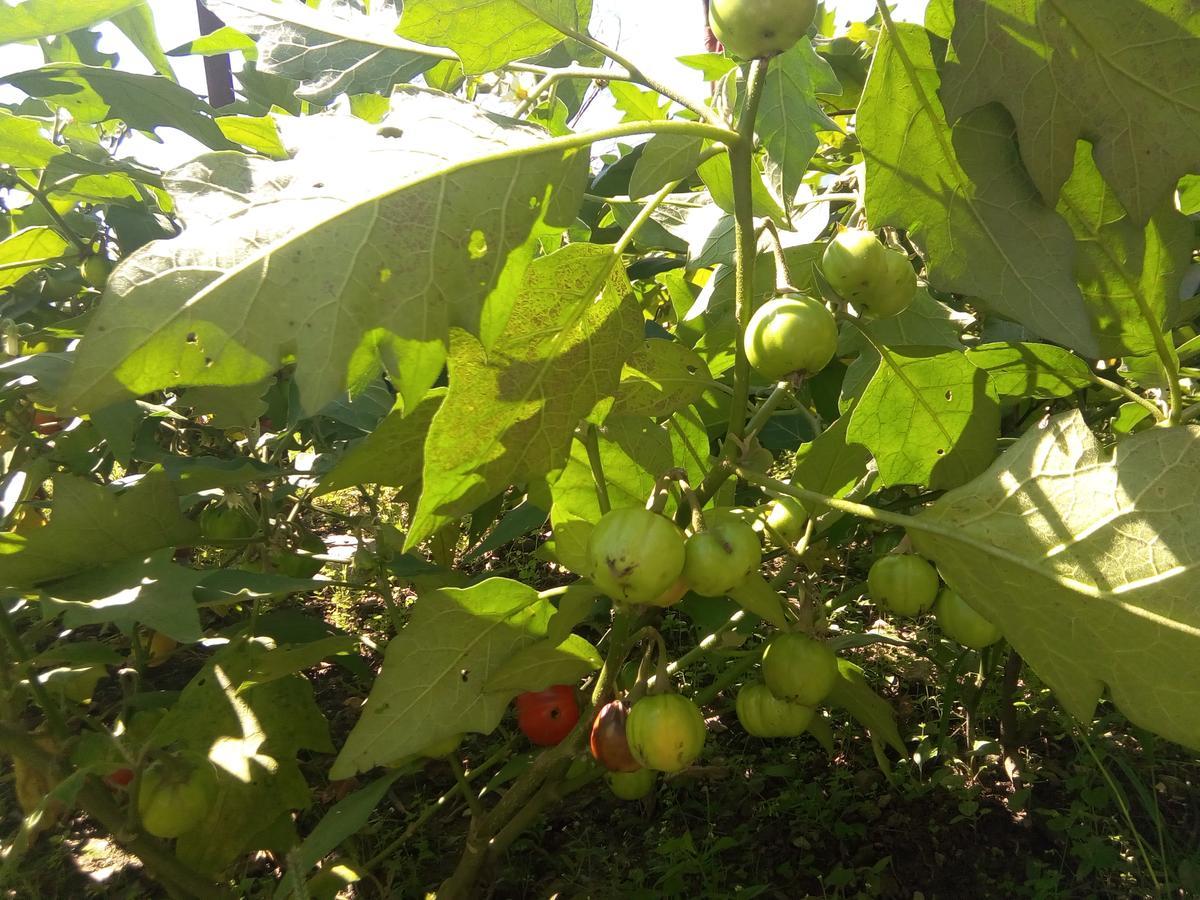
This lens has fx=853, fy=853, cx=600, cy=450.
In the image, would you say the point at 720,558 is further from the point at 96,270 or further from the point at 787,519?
the point at 96,270

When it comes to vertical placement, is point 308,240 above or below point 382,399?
above

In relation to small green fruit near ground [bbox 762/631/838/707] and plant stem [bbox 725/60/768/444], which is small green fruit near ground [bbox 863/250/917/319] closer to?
plant stem [bbox 725/60/768/444]

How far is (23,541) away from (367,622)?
1.86 m

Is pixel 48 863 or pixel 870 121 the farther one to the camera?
pixel 48 863

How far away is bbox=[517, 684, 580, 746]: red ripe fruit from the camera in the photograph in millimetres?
1332

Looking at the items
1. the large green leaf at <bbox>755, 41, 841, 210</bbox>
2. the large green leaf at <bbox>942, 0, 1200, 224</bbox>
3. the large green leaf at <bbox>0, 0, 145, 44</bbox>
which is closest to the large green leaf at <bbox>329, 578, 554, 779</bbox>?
the large green leaf at <bbox>755, 41, 841, 210</bbox>

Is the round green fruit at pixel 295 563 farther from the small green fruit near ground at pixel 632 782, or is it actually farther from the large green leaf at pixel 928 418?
the large green leaf at pixel 928 418

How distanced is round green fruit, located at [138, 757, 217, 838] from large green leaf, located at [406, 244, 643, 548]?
0.69m

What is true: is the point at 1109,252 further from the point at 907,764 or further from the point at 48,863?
the point at 48,863

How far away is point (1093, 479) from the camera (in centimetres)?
83

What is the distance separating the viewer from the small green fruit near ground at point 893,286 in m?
0.87

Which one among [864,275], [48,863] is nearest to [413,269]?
[864,275]

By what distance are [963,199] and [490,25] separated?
516 mm

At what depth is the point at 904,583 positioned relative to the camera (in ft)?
3.72
